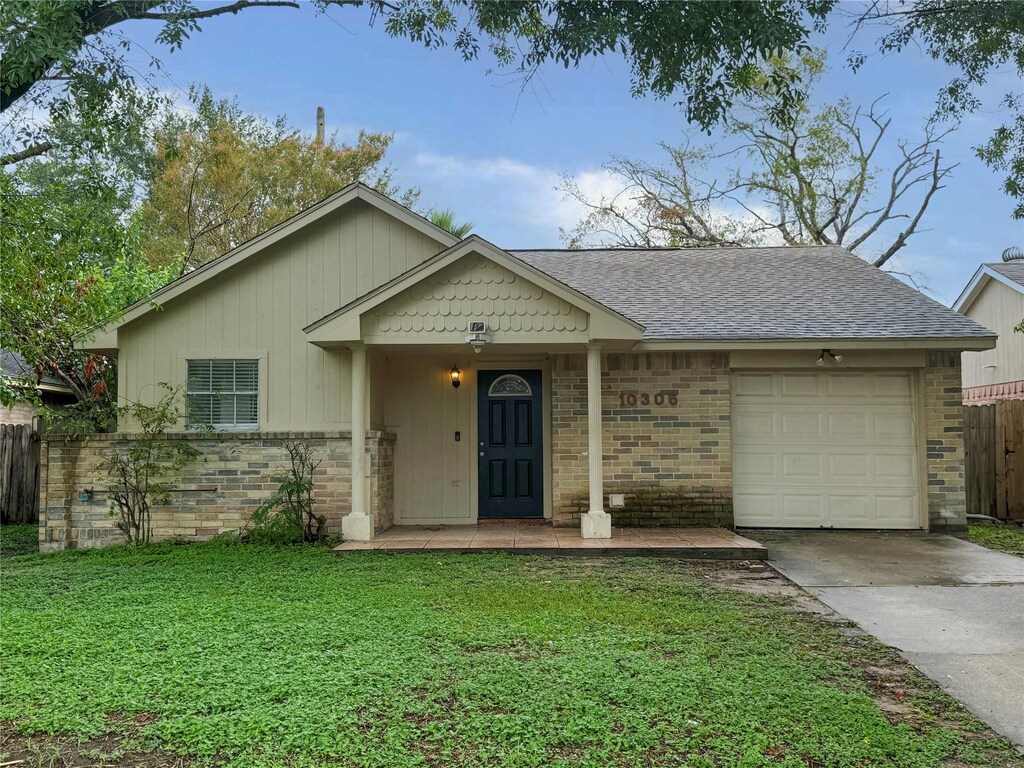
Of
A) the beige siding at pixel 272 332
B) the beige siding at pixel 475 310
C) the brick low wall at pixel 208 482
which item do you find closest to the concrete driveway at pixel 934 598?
the beige siding at pixel 475 310

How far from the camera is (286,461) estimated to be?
8438mm

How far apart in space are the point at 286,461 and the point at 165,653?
4.49 metres

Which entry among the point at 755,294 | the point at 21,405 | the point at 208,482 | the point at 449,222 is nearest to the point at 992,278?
the point at 755,294

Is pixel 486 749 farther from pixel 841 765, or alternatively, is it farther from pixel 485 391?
pixel 485 391

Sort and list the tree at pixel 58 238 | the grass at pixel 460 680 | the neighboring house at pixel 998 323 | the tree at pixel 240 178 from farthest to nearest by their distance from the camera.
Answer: the tree at pixel 240 178
the neighboring house at pixel 998 323
the tree at pixel 58 238
the grass at pixel 460 680

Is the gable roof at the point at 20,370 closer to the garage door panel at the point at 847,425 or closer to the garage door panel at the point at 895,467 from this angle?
the garage door panel at the point at 847,425

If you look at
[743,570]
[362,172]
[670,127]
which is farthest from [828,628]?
[362,172]

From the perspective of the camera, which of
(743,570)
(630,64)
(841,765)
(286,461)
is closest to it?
(841,765)

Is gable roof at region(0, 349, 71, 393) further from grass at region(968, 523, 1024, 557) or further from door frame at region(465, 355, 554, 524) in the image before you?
grass at region(968, 523, 1024, 557)

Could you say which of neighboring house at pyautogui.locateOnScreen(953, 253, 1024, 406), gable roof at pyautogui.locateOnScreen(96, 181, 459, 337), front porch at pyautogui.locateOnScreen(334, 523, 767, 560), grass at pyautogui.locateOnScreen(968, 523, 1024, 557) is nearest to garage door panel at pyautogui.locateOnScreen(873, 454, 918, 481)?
grass at pyautogui.locateOnScreen(968, 523, 1024, 557)

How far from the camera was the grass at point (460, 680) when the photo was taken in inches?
113

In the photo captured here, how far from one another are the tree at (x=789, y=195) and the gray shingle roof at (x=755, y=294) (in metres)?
2.01

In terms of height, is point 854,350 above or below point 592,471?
above

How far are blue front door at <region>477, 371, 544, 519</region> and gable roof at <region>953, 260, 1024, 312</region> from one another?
1176 centimetres
